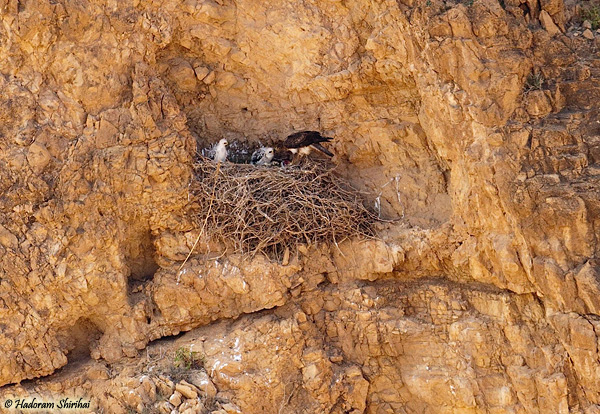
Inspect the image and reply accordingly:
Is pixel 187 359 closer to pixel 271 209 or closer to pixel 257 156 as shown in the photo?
pixel 271 209

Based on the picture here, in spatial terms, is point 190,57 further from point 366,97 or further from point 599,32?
point 599,32

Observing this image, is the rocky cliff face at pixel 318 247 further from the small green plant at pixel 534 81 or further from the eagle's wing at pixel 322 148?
the eagle's wing at pixel 322 148

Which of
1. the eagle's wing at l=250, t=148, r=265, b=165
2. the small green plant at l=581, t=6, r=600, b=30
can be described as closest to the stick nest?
the eagle's wing at l=250, t=148, r=265, b=165

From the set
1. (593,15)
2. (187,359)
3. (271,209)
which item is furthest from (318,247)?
(593,15)

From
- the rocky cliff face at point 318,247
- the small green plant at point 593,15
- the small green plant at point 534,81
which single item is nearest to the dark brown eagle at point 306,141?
the rocky cliff face at point 318,247

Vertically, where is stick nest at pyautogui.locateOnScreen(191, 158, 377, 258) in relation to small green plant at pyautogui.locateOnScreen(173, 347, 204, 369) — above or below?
above

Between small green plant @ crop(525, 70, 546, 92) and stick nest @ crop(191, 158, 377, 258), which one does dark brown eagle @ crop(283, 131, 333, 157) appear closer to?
stick nest @ crop(191, 158, 377, 258)

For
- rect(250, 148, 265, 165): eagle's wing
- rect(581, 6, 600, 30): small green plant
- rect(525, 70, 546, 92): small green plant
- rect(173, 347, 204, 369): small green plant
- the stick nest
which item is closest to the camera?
rect(525, 70, 546, 92): small green plant
